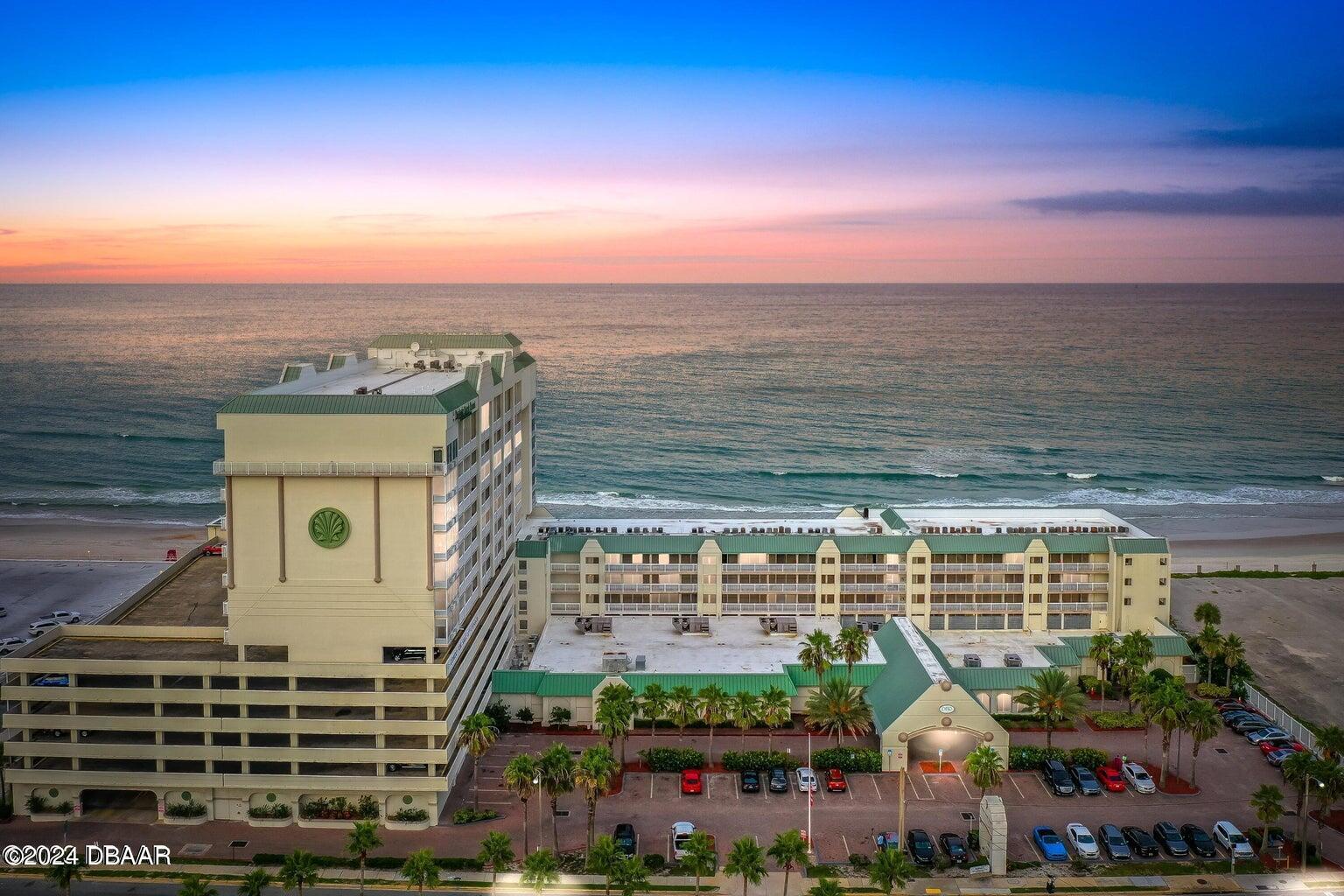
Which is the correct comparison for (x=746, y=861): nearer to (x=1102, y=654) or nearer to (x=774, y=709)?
(x=774, y=709)

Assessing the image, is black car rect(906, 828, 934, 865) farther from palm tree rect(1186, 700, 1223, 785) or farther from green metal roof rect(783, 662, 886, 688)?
palm tree rect(1186, 700, 1223, 785)

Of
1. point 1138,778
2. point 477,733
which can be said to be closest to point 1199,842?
point 1138,778

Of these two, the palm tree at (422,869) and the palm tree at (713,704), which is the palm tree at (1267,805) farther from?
the palm tree at (422,869)

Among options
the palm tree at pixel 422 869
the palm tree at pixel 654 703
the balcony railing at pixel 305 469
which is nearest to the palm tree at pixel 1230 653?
the palm tree at pixel 654 703

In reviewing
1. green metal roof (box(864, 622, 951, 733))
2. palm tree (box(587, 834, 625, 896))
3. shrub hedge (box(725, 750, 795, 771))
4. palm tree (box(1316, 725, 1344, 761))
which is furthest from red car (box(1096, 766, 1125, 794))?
palm tree (box(587, 834, 625, 896))

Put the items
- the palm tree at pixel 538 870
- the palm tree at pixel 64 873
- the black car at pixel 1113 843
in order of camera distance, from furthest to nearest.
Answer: the black car at pixel 1113 843 → the palm tree at pixel 538 870 → the palm tree at pixel 64 873

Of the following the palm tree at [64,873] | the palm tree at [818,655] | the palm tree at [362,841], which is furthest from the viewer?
the palm tree at [818,655]

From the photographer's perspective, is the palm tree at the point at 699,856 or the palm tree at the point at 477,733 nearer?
the palm tree at the point at 699,856

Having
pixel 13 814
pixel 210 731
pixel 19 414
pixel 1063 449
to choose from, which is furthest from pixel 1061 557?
pixel 19 414

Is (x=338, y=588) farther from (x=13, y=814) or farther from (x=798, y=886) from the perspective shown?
(x=798, y=886)
